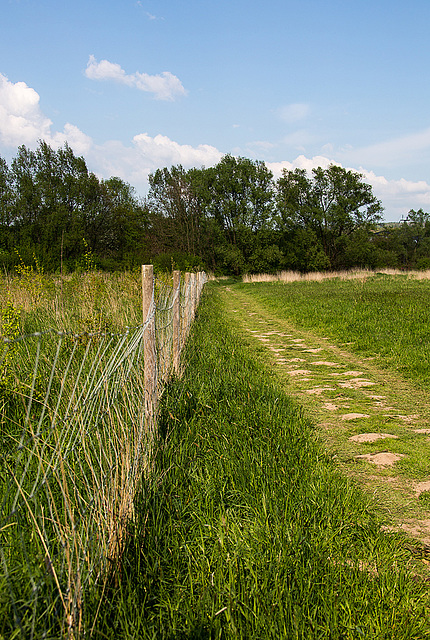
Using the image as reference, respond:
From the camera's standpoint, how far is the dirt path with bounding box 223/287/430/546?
2.94 m

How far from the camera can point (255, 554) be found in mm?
2133

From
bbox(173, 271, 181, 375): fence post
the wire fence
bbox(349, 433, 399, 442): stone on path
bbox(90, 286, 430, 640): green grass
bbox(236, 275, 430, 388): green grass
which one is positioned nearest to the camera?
the wire fence

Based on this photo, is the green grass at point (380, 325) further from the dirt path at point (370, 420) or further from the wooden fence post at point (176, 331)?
the wooden fence post at point (176, 331)

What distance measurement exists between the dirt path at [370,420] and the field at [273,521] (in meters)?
0.02

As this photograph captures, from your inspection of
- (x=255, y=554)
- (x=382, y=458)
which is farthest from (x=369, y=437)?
(x=255, y=554)

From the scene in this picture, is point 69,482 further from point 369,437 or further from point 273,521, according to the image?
point 369,437

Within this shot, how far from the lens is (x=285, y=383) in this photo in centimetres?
573

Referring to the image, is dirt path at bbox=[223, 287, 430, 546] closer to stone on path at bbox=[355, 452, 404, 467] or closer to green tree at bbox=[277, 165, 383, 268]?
stone on path at bbox=[355, 452, 404, 467]

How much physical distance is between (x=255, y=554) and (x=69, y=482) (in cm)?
112

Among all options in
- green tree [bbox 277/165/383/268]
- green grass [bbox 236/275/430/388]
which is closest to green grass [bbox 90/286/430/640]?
green grass [bbox 236/275/430/388]

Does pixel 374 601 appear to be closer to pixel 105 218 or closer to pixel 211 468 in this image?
pixel 211 468

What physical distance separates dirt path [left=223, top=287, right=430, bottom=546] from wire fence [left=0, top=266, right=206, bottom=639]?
1539mm

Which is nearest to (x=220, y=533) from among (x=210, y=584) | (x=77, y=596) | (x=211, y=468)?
(x=210, y=584)

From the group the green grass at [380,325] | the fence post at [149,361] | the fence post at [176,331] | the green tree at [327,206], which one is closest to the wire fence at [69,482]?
the fence post at [149,361]
